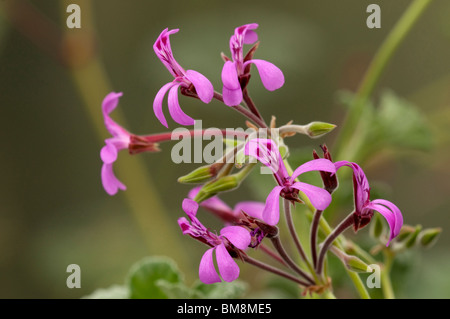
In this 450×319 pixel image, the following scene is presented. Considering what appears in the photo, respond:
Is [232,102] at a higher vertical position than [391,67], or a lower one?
lower

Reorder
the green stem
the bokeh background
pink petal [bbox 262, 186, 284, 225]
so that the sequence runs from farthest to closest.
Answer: the bokeh background, the green stem, pink petal [bbox 262, 186, 284, 225]

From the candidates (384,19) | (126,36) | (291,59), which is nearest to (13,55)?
(126,36)

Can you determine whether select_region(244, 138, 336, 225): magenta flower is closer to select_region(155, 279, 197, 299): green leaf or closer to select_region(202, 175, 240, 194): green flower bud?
select_region(202, 175, 240, 194): green flower bud

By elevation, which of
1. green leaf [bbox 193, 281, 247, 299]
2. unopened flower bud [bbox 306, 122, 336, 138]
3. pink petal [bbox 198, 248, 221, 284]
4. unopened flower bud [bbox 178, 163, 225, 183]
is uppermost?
unopened flower bud [bbox 306, 122, 336, 138]

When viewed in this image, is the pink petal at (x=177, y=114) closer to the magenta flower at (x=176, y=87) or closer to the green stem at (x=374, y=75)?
the magenta flower at (x=176, y=87)

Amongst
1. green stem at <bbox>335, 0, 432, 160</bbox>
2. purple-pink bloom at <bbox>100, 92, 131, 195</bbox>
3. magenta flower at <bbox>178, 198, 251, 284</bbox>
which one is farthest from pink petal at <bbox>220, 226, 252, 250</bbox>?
green stem at <bbox>335, 0, 432, 160</bbox>

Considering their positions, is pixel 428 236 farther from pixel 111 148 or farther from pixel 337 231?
pixel 111 148
